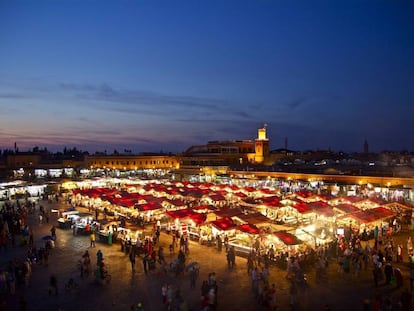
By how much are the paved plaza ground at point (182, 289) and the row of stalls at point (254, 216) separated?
137 centimetres

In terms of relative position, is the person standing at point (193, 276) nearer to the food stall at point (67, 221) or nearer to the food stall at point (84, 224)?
the food stall at point (84, 224)

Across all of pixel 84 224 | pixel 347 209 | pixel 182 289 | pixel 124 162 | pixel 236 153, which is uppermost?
pixel 236 153

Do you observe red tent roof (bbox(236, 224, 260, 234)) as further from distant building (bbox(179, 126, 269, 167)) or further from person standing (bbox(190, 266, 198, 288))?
distant building (bbox(179, 126, 269, 167))

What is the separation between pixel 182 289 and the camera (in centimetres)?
1159

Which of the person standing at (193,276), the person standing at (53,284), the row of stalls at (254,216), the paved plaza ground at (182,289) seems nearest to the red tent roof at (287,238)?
the row of stalls at (254,216)

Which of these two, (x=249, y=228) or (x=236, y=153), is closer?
(x=249, y=228)

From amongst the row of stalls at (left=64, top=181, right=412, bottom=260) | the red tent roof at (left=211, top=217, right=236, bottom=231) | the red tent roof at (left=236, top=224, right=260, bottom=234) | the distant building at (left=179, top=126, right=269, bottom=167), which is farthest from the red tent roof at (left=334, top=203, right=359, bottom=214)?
the distant building at (left=179, top=126, right=269, bottom=167)

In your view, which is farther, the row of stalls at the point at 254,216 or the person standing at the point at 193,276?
the row of stalls at the point at 254,216

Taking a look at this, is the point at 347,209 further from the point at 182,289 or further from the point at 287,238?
the point at 182,289

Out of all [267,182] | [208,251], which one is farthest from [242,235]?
[267,182]

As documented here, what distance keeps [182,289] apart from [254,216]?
22.3ft

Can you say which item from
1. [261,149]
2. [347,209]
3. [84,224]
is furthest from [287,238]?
[261,149]

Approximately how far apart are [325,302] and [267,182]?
27.1 metres

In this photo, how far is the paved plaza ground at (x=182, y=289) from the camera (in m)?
10.5
